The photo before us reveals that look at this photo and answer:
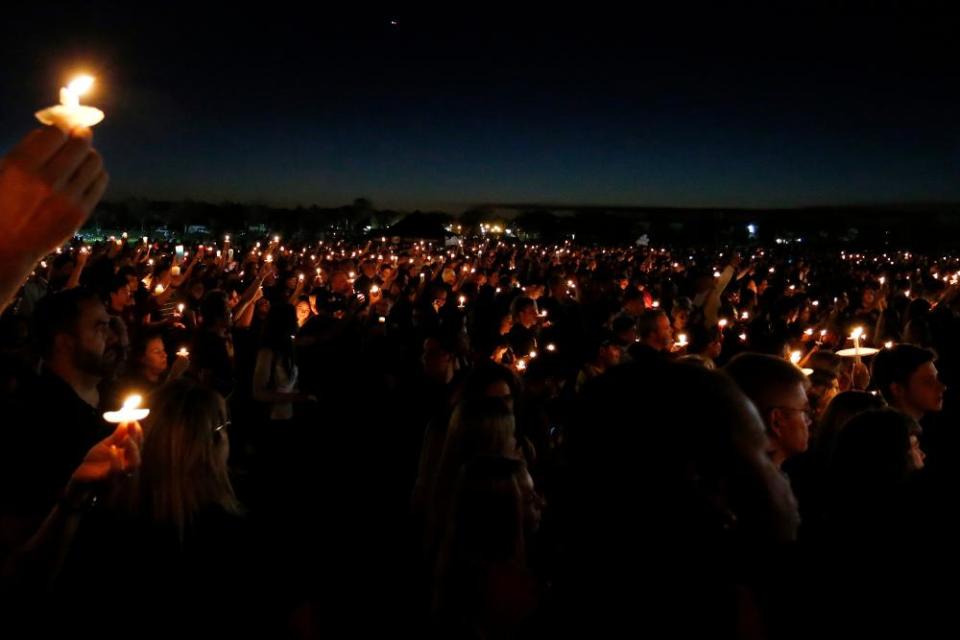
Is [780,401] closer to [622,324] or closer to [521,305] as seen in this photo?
[622,324]

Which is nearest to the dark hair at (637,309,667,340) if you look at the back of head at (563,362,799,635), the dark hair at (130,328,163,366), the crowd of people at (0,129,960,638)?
the crowd of people at (0,129,960,638)

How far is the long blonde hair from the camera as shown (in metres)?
2.63

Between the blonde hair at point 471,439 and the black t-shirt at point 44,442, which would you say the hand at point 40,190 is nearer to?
the black t-shirt at point 44,442

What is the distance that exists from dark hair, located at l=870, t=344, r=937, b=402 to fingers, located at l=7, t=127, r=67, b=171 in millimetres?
5064

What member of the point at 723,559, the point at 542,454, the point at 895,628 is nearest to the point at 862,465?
the point at 895,628

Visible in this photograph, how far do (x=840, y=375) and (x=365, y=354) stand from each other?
5186 mm

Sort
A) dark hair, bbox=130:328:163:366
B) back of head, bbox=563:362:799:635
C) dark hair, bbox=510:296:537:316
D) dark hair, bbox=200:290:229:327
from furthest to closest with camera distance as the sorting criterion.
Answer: dark hair, bbox=510:296:537:316 → dark hair, bbox=200:290:229:327 → dark hair, bbox=130:328:163:366 → back of head, bbox=563:362:799:635

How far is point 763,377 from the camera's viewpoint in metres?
3.24

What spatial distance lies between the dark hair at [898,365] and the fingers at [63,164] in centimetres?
503

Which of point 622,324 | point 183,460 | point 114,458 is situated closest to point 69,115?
point 114,458

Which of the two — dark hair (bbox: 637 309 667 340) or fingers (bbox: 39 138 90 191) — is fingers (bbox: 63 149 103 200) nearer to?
fingers (bbox: 39 138 90 191)

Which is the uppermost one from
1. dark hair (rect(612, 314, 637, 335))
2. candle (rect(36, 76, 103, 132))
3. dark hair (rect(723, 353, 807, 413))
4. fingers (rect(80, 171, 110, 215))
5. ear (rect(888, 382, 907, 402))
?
candle (rect(36, 76, 103, 132))

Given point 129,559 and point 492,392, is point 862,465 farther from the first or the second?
point 129,559

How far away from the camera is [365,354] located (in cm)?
862
